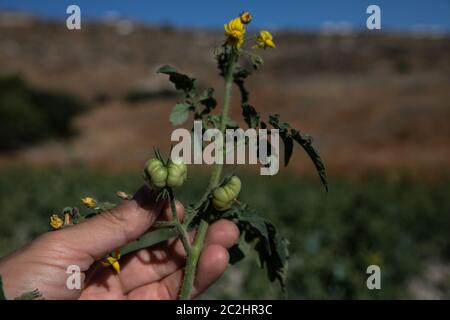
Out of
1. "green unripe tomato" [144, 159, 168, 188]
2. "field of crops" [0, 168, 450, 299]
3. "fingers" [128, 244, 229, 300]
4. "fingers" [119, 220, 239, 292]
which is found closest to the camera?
"green unripe tomato" [144, 159, 168, 188]

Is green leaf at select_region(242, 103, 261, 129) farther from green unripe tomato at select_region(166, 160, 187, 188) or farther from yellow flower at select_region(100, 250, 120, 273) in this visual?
yellow flower at select_region(100, 250, 120, 273)

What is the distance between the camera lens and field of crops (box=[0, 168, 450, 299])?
454cm

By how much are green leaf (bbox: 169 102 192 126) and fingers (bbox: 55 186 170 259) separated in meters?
0.25

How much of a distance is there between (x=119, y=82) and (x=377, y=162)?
3800 centimetres

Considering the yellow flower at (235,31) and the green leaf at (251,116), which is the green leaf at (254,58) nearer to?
the yellow flower at (235,31)

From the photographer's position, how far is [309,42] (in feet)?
205

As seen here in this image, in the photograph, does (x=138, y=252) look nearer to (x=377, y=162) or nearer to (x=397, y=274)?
(x=397, y=274)

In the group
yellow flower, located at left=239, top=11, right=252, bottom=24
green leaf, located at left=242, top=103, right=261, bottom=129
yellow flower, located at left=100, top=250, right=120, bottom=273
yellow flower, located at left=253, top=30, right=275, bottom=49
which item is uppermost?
yellow flower, located at left=239, top=11, right=252, bottom=24

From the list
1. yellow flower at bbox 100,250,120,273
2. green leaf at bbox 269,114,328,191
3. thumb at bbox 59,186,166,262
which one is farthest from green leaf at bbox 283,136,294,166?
yellow flower at bbox 100,250,120,273

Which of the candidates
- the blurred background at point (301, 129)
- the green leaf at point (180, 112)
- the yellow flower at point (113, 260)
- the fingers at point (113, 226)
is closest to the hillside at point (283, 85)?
the blurred background at point (301, 129)

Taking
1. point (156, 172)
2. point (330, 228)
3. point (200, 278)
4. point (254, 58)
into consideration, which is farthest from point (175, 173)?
point (330, 228)

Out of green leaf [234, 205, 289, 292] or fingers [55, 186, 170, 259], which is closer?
green leaf [234, 205, 289, 292]

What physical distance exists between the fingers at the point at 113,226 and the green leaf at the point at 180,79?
34 centimetres

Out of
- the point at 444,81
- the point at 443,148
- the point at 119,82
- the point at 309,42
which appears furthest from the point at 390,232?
the point at 309,42
